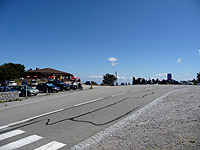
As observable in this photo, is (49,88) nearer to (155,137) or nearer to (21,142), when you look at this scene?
(21,142)

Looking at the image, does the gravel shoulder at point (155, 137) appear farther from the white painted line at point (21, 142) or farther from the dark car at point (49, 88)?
the dark car at point (49, 88)

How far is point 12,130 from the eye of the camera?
510 cm

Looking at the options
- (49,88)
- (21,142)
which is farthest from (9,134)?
(49,88)

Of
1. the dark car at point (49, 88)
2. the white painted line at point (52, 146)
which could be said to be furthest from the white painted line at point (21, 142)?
the dark car at point (49, 88)

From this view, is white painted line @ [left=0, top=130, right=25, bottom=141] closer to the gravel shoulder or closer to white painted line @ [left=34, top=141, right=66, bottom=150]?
white painted line @ [left=34, top=141, right=66, bottom=150]

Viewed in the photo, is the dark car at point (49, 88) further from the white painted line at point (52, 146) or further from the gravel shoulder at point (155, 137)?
the white painted line at point (52, 146)

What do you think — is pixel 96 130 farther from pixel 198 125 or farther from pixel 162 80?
pixel 162 80

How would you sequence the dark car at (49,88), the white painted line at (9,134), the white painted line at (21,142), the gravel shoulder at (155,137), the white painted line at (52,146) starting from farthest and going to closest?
the dark car at (49,88)
the white painted line at (9,134)
the white painted line at (21,142)
the white painted line at (52,146)
the gravel shoulder at (155,137)

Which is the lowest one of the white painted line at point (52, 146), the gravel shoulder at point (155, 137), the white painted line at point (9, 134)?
the white painted line at point (9, 134)

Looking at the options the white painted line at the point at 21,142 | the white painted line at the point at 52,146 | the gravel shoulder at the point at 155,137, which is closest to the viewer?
the gravel shoulder at the point at 155,137

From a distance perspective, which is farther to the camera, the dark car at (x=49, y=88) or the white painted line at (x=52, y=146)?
the dark car at (x=49, y=88)

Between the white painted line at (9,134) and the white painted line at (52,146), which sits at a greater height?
the white painted line at (52,146)

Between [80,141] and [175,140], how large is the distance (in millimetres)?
2448

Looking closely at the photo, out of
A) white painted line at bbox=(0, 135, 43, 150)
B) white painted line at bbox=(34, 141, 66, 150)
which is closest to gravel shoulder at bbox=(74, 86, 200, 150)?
white painted line at bbox=(34, 141, 66, 150)
